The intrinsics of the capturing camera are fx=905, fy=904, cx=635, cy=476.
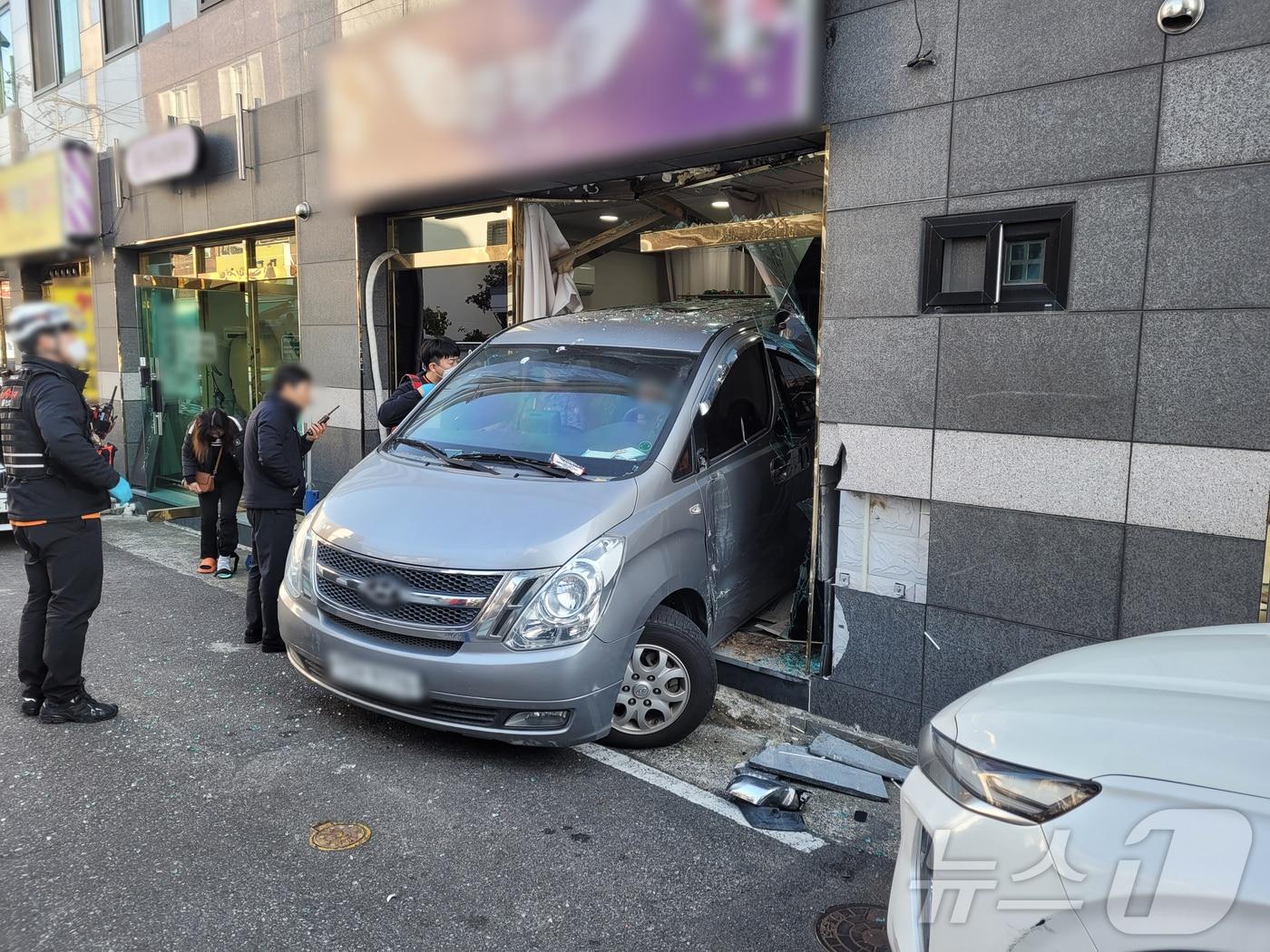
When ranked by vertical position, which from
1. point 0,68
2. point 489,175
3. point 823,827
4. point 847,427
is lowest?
point 823,827

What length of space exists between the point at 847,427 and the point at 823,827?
6.81 ft

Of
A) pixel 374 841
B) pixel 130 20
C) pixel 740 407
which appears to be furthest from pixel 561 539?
pixel 130 20

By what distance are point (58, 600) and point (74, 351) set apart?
124cm

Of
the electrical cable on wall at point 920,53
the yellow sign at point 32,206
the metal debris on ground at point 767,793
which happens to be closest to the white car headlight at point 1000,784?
the metal debris on ground at point 767,793

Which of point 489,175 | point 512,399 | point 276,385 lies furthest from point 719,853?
point 489,175

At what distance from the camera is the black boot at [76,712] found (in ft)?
14.8

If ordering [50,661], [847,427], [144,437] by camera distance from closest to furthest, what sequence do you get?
[50,661] < [847,427] < [144,437]

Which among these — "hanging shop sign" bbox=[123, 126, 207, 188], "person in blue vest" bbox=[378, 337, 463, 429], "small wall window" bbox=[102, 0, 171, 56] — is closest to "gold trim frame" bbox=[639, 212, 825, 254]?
"person in blue vest" bbox=[378, 337, 463, 429]

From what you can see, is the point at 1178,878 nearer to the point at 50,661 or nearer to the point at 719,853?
the point at 719,853

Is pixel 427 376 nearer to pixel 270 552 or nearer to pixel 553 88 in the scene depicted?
pixel 270 552

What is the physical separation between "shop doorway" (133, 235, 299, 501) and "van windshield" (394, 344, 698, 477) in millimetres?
4871

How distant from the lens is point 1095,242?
4055mm

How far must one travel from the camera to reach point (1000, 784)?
6.70 ft

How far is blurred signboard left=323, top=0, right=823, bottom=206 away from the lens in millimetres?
5043
